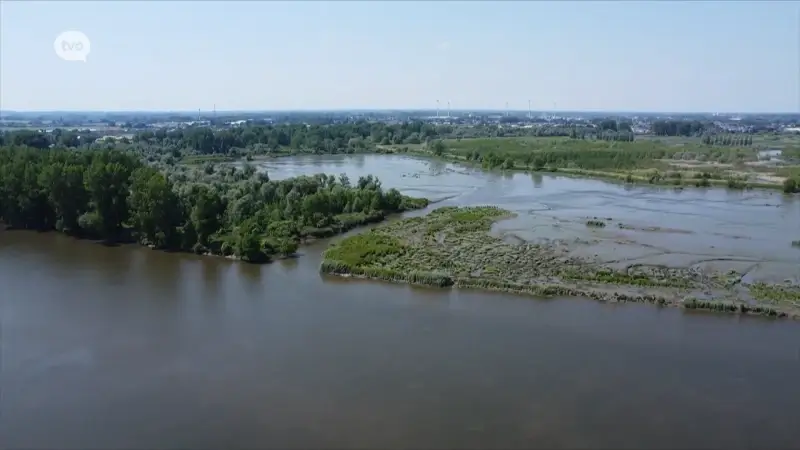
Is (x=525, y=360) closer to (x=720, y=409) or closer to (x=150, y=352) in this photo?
(x=720, y=409)

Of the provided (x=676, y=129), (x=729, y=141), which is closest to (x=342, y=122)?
(x=676, y=129)

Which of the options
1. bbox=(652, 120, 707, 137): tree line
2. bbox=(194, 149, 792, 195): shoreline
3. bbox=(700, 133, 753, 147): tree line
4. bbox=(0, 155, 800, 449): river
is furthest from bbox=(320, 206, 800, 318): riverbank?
bbox=(652, 120, 707, 137): tree line

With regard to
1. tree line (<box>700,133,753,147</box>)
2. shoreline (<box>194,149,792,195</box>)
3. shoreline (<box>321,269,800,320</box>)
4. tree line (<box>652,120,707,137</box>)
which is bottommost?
shoreline (<box>321,269,800,320</box>)

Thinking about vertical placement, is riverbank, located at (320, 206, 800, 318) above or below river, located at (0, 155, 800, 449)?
above

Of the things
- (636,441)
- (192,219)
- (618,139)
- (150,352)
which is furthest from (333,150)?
(636,441)

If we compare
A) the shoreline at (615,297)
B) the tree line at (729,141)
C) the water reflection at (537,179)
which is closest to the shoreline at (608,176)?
the water reflection at (537,179)

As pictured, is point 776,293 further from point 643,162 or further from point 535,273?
point 643,162

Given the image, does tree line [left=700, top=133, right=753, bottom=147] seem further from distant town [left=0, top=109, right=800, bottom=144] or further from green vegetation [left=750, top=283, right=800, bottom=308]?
green vegetation [left=750, top=283, right=800, bottom=308]
